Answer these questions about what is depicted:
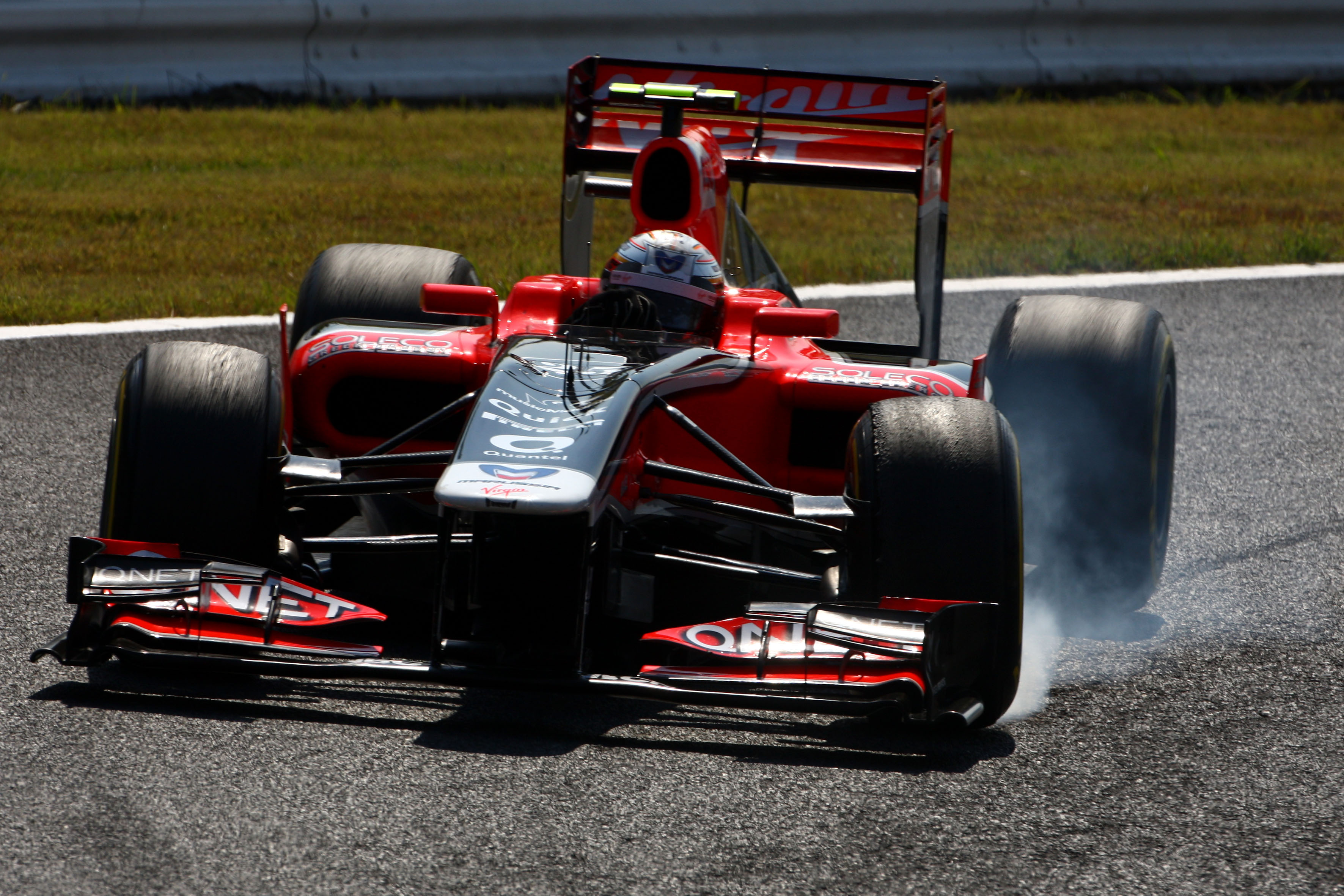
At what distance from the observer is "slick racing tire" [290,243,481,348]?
239 inches

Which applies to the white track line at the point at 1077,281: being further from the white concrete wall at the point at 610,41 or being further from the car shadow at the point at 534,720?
the car shadow at the point at 534,720

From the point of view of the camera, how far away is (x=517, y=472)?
3.79 metres

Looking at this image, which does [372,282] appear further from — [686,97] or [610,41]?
[610,41]

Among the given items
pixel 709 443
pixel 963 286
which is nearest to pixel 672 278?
pixel 709 443

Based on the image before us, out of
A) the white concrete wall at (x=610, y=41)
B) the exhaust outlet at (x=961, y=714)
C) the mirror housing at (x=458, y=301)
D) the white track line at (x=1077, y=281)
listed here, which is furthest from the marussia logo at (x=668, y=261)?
the white concrete wall at (x=610, y=41)

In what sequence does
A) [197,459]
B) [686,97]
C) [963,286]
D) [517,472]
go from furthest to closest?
1. [963,286]
2. [686,97]
3. [197,459]
4. [517,472]

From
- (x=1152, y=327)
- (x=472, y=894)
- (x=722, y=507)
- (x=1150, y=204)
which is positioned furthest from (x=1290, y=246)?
(x=472, y=894)

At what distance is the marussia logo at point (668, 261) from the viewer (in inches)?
200

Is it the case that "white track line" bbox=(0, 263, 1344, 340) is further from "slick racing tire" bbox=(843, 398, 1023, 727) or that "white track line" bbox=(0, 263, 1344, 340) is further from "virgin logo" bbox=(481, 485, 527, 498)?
"virgin logo" bbox=(481, 485, 527, 498)

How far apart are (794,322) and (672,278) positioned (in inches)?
22.8

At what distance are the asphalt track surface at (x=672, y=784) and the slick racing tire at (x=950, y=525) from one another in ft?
0.93

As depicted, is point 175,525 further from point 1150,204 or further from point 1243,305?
point 1150,204

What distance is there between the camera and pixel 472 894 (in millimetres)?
3092

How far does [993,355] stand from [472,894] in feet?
9.64
